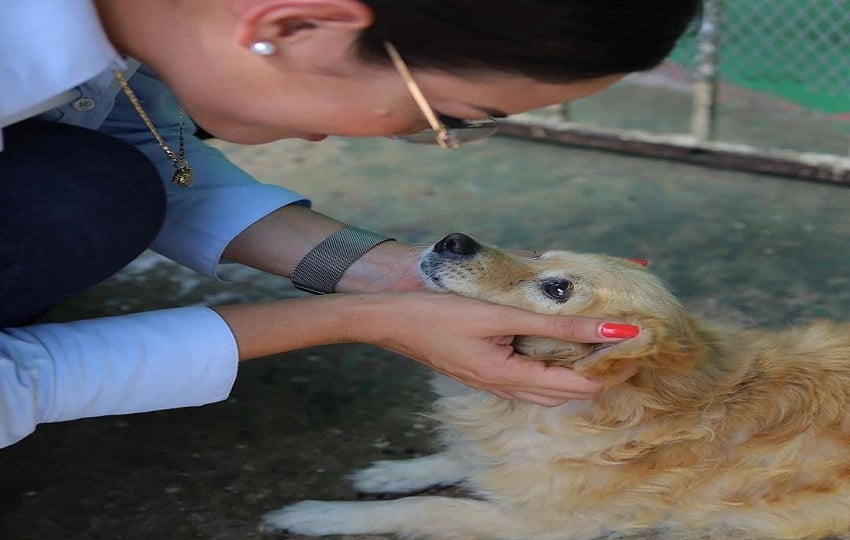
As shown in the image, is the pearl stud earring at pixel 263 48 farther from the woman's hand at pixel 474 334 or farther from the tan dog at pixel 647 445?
the tan dog at pixel 647 445

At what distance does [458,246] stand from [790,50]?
2.97 metres

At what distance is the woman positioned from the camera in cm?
115

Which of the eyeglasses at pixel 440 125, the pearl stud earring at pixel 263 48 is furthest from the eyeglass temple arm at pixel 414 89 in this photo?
the pearl stud earring at pixel 263 48

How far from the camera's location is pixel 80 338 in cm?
167

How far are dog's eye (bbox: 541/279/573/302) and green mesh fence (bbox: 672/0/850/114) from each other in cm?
251

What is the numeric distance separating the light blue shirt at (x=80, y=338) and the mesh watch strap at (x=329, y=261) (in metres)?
0.43

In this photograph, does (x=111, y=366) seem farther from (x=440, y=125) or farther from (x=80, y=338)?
(x=440, y=125)

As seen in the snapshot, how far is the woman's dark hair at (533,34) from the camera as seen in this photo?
109 centimetres

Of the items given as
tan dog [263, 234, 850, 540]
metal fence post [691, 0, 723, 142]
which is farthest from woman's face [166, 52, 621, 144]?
metal fence post [691, 0, 723, 142]

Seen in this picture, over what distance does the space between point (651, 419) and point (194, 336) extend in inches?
36.5

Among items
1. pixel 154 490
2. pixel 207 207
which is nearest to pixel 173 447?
pixel 154 490

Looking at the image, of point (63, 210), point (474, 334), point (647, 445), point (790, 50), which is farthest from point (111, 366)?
point (790, 50)

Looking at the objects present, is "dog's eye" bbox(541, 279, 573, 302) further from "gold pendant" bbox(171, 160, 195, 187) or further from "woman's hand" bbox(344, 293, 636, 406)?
"gold pendant" bbox(171, 160, 195, 187)

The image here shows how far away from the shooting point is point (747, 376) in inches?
81.4
